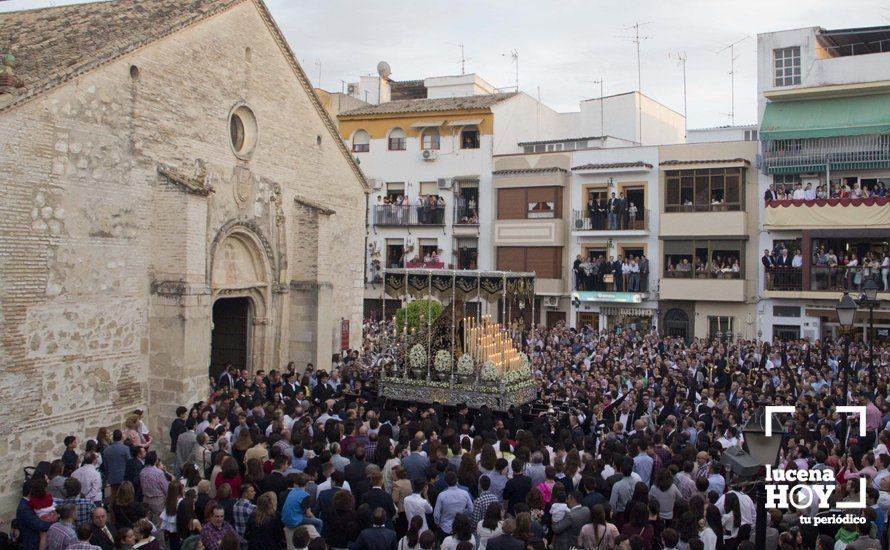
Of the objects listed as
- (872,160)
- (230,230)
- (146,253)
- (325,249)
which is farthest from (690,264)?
(146,253)

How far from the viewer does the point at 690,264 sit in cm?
2966

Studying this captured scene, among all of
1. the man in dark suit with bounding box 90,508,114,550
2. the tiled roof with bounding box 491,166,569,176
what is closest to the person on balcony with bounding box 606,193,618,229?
the tiled roof with bounding box 491,166,569,176

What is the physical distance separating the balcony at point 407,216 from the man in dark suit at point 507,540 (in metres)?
27.1

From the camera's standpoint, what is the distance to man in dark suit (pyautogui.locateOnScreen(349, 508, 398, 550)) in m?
8.05

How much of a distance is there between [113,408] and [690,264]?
21.0 m

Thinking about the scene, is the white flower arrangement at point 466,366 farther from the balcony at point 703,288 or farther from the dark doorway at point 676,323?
the dark doorway at point 676,323

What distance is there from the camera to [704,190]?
29.5 metres

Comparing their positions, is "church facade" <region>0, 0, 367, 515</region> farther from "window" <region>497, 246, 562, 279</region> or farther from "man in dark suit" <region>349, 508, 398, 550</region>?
"window" <region>497, 246, 562, 279</region>

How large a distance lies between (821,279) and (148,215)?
70.0 ft

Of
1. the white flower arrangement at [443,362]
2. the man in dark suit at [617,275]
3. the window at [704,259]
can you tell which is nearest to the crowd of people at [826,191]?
the window at [704,259]

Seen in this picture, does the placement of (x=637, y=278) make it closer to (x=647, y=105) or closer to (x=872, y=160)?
(x=872, y=160)

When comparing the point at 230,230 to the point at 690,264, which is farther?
the point at 690,264

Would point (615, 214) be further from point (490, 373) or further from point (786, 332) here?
point (490, 373)

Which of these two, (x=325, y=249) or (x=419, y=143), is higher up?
(x=419, y=143)
